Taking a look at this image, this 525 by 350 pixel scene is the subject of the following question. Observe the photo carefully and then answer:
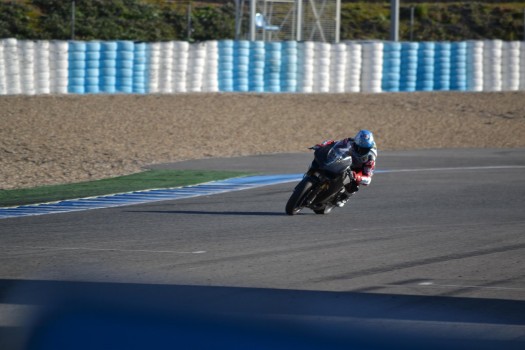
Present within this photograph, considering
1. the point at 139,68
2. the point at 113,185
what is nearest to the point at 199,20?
the point at 139,68

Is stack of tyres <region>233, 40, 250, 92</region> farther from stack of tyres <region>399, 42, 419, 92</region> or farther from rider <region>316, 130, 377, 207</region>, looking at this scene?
rider <region>316, 130, 377, 207</region>

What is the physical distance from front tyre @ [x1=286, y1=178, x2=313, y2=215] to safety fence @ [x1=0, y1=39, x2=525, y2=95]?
12.7 metres

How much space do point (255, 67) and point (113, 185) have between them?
37.6 feet

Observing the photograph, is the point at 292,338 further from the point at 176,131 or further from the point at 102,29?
the point at 102,29

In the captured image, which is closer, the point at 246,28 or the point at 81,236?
the point at 81,236

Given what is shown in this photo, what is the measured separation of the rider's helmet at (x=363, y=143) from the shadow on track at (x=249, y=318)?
516 centimetres

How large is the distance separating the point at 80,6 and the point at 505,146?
65.1 ft

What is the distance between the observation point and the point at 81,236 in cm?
1120

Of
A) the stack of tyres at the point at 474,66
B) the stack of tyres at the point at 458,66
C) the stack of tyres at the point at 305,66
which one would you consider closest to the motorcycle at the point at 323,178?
the stack of tyres at the point at 305,66

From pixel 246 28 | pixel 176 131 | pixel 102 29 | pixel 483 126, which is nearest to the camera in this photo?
pixel 176 131

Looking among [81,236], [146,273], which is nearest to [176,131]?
[81,236]

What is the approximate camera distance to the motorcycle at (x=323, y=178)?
42.5ft

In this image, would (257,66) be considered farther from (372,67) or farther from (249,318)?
(249,318)

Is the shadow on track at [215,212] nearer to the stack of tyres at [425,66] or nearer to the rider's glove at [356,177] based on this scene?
the rider's glove at [356,177]
